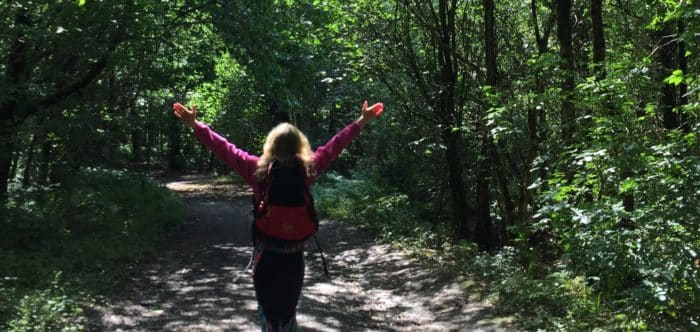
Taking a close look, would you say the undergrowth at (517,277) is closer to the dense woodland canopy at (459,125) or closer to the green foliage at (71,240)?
the dense woodland canopy at (459,125)

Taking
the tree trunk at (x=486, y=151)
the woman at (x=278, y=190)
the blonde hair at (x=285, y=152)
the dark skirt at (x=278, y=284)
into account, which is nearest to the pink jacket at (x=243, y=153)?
the woman at (x=278, y=190)

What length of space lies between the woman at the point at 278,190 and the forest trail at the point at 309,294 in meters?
2.80

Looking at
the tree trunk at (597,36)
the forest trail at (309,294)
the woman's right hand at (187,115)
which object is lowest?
the forest trail at (309,294)

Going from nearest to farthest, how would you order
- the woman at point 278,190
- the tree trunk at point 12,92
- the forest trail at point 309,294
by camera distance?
the woman at point 278,190 → the forest trail at point 309,294 → the tree trunk at point 12,92

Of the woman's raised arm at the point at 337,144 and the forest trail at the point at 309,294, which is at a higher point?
the woman's raised arm at the point at 337,144

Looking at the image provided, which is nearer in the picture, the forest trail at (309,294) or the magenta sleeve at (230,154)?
the magenta sleeve at (230,154)

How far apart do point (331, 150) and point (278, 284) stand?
40.0 inches

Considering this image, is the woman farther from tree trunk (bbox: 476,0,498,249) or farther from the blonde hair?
tree trunk (bbox: 476,0,498,249)

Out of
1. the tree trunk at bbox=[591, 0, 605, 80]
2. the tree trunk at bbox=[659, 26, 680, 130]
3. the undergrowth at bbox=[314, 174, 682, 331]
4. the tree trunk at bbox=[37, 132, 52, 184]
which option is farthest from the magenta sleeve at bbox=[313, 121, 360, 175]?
the tree trunk at bbox=[37, 132, 52, 184]

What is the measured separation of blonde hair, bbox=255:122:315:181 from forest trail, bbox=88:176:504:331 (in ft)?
10.9

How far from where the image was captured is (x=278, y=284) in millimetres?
3908

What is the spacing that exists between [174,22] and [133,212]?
4.43m

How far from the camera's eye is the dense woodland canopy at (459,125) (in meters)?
5.55

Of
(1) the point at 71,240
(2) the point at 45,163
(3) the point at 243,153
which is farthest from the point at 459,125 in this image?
(2) the point at 45,163
